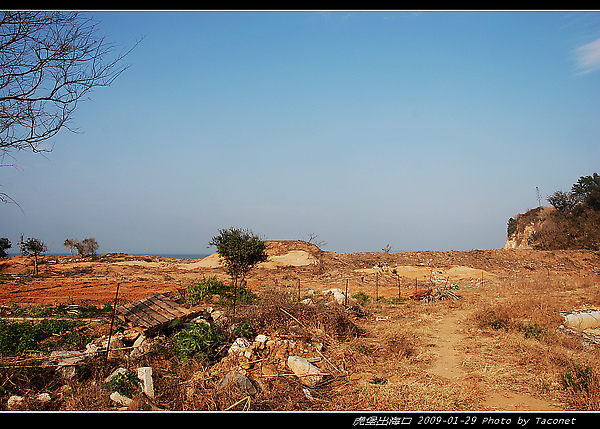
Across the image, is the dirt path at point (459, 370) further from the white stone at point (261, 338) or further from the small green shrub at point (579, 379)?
the white stone at point (261, 338)

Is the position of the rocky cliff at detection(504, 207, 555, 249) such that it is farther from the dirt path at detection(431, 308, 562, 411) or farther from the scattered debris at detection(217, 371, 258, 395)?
the scattered debris at detection(217, 371, 258, 395)

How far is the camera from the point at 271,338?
6762 mm

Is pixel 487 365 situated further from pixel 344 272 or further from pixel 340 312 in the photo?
pixel 344 272

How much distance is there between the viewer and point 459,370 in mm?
6176

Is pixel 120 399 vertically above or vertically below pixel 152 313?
below

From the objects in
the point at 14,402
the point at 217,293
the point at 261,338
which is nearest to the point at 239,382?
the point at 261,338

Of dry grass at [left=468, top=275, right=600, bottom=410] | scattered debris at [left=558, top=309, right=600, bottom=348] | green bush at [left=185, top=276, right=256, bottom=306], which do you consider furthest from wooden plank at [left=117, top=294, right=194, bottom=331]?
scattered debris at [left=558, top=309, right=600, bottom=348]

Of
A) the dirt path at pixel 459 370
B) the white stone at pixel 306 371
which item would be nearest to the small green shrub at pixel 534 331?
the dirt path at pixel 459 370

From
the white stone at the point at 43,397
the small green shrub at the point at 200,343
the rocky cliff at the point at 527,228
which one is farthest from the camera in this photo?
the rocky cliff at the point at 527,228

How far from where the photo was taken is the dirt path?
4.71m

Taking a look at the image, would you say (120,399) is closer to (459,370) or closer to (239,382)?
(239,382)

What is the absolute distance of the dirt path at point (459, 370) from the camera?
4711 millimetres

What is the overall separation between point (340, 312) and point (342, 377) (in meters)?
2.54
